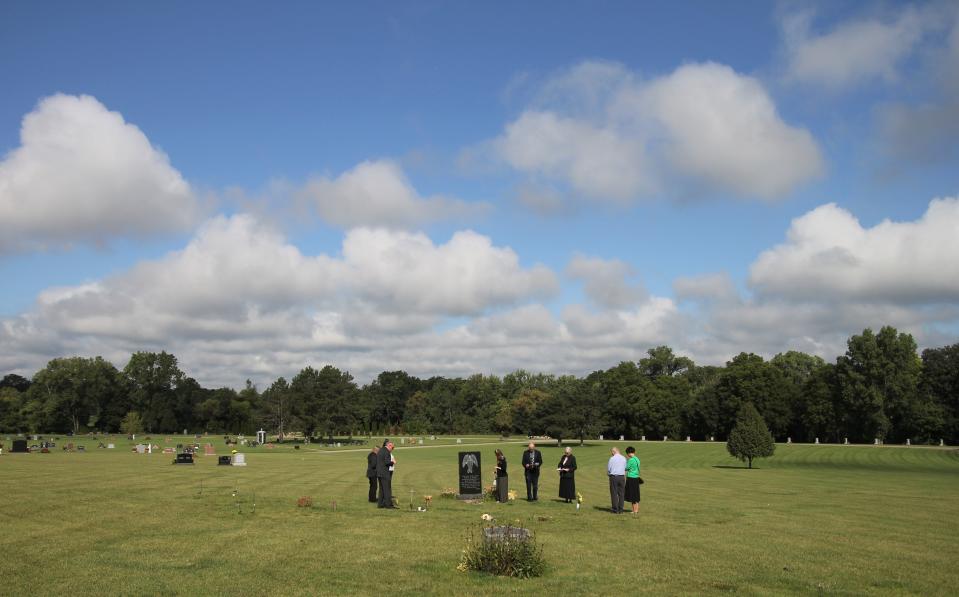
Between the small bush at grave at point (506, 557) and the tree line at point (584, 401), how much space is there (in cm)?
9156

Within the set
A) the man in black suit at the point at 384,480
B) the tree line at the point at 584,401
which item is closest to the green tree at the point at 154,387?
the tree line at the point at 584,401

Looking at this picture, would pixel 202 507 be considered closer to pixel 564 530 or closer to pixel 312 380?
pixel 564 530

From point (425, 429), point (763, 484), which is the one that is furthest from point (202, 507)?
point (425, 429)

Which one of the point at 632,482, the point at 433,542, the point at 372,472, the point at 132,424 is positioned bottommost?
the point at 132,424

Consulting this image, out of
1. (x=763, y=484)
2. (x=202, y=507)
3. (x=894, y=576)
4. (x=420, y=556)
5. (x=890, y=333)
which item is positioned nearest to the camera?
(x=894, y=576)

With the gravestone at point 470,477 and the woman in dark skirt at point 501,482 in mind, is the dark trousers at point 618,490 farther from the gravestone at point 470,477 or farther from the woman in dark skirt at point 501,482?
the gravestone at point 470,477

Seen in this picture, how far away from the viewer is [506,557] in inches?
522

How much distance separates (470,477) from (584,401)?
270 feet

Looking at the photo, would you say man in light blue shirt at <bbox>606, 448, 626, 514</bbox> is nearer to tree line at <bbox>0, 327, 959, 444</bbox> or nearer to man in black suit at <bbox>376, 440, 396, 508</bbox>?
man in black suit at <bbox>376, 440, 396, 508</bbox>

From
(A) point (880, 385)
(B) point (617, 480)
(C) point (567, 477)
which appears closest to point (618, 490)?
(B) point (617, 480)

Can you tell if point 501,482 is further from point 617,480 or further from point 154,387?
point 154,387

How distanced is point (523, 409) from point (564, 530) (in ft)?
441

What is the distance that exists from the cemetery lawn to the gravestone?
0.75 m

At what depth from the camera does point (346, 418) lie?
377ft
